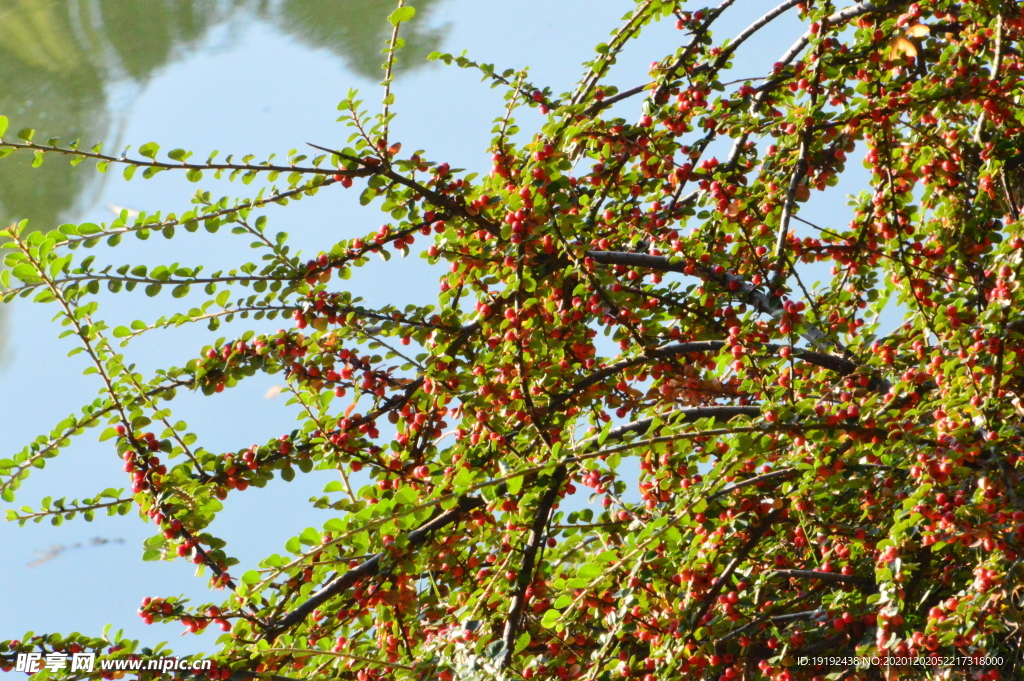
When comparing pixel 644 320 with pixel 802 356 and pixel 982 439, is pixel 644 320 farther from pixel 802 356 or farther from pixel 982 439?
pixel 982 439

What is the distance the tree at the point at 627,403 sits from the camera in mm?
1521

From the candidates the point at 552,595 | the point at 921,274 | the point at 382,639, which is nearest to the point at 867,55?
the point at 921,274

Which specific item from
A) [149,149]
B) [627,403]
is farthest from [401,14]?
[627,403]

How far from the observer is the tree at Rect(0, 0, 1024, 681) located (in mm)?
1521

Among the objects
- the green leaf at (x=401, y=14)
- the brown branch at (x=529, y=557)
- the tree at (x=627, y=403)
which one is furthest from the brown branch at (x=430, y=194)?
the brown branch at (x=529, y=557)

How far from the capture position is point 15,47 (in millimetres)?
3936

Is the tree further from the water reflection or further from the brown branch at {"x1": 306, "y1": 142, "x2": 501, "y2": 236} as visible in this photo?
the water reflection

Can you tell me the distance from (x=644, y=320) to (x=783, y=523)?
0.59 metres

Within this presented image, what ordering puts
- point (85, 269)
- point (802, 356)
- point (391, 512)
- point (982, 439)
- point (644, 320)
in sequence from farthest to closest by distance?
point (644, 320) < point (802, 356) < point (85, 269) < point (982, 439) < point (391, 512)

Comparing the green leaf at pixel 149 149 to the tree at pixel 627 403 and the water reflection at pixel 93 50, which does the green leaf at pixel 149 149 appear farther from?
the water reflection at pixel 93 50

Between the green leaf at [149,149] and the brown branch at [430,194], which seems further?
the brown branch at [430,194]

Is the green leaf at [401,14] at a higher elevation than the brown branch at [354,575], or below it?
higher

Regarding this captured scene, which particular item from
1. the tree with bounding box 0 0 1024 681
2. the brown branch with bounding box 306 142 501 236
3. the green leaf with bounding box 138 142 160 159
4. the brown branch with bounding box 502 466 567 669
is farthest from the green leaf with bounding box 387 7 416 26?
the brown branch with bounding box 502 466 567 669

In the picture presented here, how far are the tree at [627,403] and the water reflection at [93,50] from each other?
8.16ft
